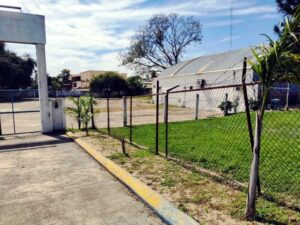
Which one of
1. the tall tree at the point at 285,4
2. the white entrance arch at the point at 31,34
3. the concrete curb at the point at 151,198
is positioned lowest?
the concrete curb at the point at 151,198

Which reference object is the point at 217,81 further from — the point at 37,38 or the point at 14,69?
the point at 14,69

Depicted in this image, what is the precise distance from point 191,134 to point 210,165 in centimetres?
433

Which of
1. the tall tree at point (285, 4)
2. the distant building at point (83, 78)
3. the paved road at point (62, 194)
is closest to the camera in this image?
the paved road at point (62, 194)

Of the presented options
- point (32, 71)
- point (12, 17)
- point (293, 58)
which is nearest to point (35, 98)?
point (32, 71)

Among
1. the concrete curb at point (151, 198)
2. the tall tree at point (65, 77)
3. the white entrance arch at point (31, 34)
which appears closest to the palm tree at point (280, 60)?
the concrete curb at point (151, 198)

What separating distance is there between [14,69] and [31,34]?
48.7 metres

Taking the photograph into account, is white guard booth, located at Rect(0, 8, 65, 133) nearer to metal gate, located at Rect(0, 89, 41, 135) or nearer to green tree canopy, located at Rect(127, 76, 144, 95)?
metal gate, located at Rect(0, 89, 41, 135)

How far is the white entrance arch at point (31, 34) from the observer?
419 inches

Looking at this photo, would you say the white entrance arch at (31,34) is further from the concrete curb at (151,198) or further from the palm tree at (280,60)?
the palm tree at (280,60)

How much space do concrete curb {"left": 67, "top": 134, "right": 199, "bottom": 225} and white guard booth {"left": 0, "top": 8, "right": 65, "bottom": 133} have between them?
6.02 m

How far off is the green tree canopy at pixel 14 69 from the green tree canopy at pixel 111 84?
46.1ft

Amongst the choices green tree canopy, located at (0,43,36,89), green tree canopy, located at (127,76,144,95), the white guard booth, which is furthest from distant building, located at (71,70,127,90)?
the white guard booth

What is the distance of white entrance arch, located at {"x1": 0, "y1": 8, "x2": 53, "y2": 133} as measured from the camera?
10.6m

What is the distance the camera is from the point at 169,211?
4.03 meters
